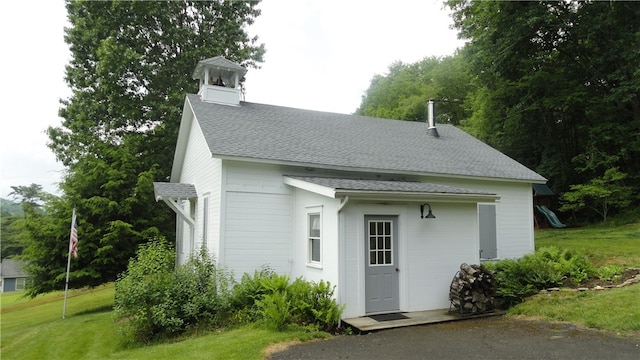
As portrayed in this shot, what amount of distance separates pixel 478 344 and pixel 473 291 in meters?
2.28

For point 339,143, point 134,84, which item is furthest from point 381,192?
point 134,84

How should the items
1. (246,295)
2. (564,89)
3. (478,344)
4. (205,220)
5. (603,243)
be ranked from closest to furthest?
(478,344), (246,295), (205,220), (603,243), (564,89)

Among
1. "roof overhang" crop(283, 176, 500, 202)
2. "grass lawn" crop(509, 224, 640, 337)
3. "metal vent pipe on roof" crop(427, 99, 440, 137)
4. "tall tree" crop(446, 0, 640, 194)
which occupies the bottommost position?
"grass lawn" crop(509, 224, 640, 337)

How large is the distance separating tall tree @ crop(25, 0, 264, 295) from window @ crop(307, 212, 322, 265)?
342 inches

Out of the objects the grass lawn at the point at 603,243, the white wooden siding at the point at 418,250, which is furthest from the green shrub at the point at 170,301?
the grass lawn at the point at 603,243

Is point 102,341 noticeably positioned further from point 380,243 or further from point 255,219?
point 380,243

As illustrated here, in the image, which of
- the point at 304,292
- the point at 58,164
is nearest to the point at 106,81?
the point at 58,164

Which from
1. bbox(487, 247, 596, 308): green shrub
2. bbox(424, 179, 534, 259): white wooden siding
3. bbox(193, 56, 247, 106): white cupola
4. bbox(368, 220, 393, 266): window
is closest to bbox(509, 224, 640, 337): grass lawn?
bbox(487, 247, 596, 308): green shrub

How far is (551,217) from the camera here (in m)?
21.1

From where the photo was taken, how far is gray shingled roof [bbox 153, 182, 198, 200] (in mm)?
11188

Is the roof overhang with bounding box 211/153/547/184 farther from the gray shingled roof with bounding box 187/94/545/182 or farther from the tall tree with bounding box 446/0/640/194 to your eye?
the tall tree with bounding box 446/0/640/194

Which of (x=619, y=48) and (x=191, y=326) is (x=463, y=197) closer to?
(x=191, y=326)

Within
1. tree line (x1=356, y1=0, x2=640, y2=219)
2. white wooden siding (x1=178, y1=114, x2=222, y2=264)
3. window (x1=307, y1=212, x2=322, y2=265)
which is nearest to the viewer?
window (x1=307, y1=212, x2=322, y2=265)

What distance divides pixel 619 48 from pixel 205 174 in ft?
66.1
